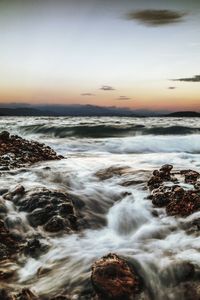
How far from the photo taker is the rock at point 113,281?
13.6 feet

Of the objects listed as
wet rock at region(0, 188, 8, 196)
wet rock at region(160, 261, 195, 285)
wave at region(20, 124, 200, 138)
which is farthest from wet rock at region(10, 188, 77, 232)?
wave at region(20, 124, 200, 138)

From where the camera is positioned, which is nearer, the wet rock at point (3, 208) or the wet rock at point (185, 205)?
the wet rock at point (3, 208)

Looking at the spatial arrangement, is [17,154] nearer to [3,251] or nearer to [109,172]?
[109,172]

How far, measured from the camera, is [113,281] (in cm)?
417

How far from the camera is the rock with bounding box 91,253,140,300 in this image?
4.15 metres

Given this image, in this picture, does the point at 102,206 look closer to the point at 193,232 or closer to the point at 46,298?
the point at 193,232

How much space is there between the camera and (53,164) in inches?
467

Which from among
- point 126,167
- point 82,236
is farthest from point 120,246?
point 126,167

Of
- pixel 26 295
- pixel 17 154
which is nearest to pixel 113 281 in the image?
pixel 26 295

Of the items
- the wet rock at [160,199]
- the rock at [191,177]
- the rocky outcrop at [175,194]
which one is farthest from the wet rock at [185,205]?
the rock at [191,177]

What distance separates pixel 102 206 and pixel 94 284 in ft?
11.9

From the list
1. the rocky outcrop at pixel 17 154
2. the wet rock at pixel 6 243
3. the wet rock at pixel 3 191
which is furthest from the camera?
the rocky outcrop at pixel 17 154

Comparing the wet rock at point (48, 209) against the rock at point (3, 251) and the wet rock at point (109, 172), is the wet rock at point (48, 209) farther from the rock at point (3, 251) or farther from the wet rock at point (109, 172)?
the wet rock at point (109, 172)

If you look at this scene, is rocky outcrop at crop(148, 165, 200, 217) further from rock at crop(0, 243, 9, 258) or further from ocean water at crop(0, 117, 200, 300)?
rock at crop(0, 243, 9, 258)
